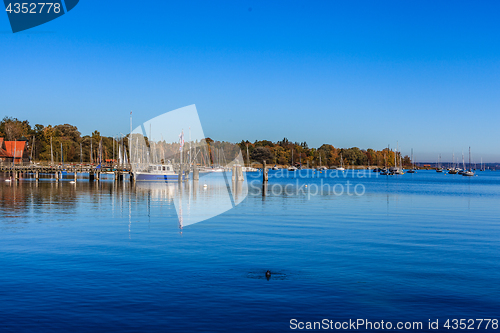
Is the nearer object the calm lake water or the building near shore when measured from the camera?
the calm lake water

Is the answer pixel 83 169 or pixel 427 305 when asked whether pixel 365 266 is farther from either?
pixel 83 169

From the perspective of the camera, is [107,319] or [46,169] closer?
[107,319]

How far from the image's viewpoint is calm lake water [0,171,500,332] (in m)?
12.9

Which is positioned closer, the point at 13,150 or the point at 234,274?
the point at 234,274

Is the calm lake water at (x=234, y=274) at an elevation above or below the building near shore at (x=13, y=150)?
below

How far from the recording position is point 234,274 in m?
17.3

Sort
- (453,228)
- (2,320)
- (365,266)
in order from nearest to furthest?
1. (2,320)
2. (365,266)
3. (453,228)

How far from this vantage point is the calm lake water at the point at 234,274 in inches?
508

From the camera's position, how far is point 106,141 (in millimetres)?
196375

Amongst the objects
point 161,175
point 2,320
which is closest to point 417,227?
point 2,320

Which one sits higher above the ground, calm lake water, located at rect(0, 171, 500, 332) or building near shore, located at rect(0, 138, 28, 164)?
building near shore, located at rect(0, 138, 28, 164)

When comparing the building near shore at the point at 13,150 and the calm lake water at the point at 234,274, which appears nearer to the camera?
the calm lake water at the point at 234,274

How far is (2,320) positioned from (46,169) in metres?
99.5

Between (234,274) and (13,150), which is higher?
(13,150)
